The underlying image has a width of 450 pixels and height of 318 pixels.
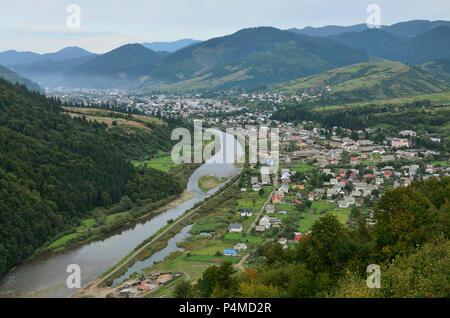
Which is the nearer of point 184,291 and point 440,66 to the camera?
point 184,291

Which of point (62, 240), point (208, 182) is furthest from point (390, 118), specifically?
point (62, 240)

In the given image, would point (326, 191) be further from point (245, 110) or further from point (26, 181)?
point (245, 110)

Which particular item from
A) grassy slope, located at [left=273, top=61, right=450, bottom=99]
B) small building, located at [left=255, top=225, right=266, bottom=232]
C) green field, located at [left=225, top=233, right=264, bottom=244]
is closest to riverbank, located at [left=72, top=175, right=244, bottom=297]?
green field, located at [left=225, top=233, right=264, bottom=244]

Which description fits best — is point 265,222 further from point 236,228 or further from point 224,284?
point 224,284

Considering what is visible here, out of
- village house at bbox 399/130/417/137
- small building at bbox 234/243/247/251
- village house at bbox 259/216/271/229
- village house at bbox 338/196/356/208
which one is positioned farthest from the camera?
village house at bbox 399/130/417/137

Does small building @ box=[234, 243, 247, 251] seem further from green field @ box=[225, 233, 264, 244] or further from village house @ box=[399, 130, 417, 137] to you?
village house @ box=[399, 130, 417, 137]

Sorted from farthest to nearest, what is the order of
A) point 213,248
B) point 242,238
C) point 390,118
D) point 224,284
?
1. point 390,118
2. point 242,238
3. point 213,248
4. point 224,284
